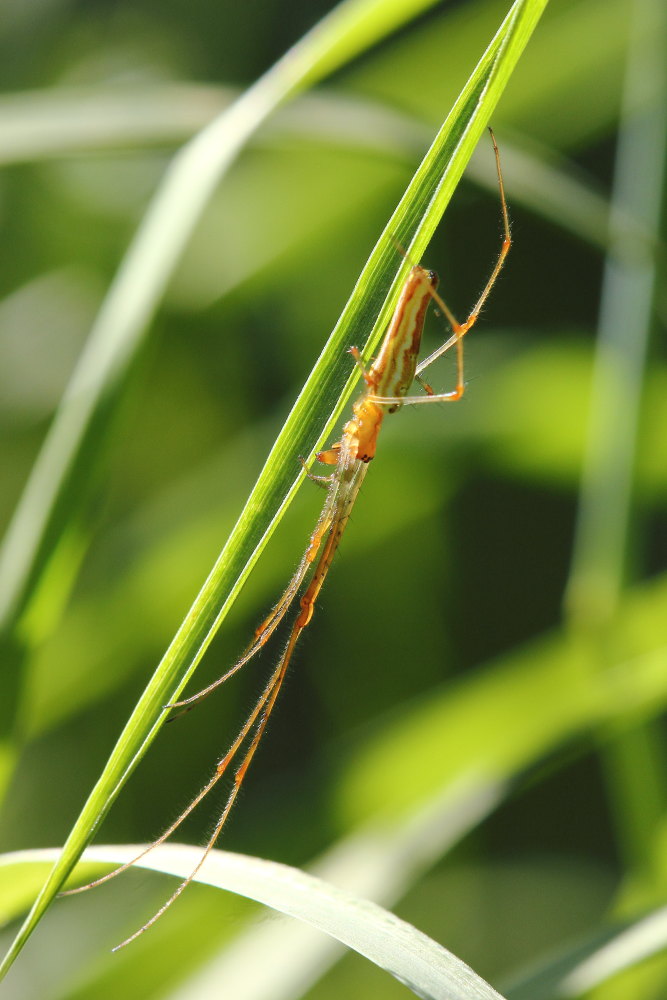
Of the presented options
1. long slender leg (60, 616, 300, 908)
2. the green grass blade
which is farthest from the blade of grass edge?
the green grass blade

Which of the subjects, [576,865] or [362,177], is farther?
[576,865]

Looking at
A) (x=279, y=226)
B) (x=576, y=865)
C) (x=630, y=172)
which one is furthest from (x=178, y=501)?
(x=576, y=865)

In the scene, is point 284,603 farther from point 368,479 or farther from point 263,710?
point 368,479

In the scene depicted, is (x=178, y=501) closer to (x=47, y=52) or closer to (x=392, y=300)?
(x=392, y=300)

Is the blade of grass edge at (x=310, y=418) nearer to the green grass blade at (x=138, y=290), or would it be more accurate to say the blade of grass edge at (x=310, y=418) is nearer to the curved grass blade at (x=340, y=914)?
the curved grass blade at (x=340, y=914)

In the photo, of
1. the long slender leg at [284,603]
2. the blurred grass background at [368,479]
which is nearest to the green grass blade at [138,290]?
the blurred grass background at [368,479]
